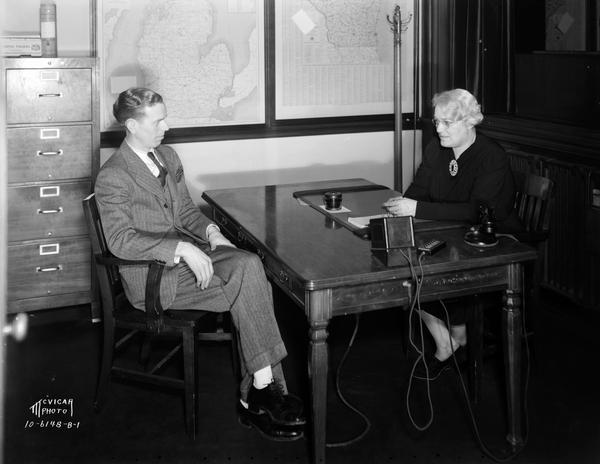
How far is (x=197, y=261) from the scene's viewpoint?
127 inches

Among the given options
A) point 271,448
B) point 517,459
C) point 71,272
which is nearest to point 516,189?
point 517,459

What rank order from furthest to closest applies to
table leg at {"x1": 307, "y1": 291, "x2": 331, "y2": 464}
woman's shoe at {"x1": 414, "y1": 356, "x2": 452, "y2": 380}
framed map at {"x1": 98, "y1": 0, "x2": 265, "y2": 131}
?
framed map at {"x1": 98, "y1": 0, "x2": 265, "y2": 131}
woman's shoe at {"x1": 414, "y1": 356, "x2": 452, "y2": 380}
table leg at {"x1": 307, "y1": 291, "x2": 331, "y2": 464}

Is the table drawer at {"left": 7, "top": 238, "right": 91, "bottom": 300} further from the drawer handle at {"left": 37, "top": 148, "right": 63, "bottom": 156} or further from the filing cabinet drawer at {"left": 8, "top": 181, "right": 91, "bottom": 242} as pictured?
the drawer handle at {"left": 37, "top": 148, "right": 63, "bottom": 156}

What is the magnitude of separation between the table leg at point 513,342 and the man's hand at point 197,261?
1188 mm

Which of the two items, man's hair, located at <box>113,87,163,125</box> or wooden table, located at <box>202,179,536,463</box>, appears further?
man's hair, located at <box>113,87,163,125</box>

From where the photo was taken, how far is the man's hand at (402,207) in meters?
3.51

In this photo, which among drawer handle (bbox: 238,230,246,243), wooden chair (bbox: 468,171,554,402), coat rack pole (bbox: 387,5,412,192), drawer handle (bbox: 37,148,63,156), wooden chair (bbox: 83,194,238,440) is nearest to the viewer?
wooden chair (bbox: 83,194,238,440)

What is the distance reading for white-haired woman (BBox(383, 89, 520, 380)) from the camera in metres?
3.51

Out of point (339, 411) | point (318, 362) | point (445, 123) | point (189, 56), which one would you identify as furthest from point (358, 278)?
point (189, 56)

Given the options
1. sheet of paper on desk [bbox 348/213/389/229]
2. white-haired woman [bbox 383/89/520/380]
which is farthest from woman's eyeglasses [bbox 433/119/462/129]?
sheet of paper on desk [bbox 348/213/389/229]

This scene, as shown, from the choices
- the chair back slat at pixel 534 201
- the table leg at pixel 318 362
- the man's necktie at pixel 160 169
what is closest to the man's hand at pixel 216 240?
the man's necktie at pixel 160 169

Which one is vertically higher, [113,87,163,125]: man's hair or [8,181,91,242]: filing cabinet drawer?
[113,87,163,125]: man's hair

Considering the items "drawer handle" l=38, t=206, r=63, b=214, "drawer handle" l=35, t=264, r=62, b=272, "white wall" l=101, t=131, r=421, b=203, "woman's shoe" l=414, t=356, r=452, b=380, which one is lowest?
"woman's shoe" l=414, t=356, r=452, b=380

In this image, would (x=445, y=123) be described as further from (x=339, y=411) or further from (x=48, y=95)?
(x=48, y=95)
